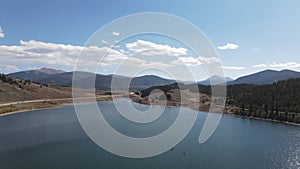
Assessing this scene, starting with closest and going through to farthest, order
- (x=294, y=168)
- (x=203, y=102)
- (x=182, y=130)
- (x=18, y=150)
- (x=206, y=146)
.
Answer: (x=294, y=168)
(x=18, y=150)
(x=206, y=146)
(x=182, y=130)
(x=203, y=102)

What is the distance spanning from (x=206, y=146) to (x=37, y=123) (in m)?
35.8

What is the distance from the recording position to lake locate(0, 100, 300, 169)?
33.9 metres

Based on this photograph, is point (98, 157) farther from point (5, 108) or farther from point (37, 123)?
point (5, 108)

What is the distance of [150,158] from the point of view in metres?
36.8

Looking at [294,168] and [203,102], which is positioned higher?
[203,102]

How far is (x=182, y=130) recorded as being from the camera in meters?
56.4

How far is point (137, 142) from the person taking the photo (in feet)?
147

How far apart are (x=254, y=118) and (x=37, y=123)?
5391 cm

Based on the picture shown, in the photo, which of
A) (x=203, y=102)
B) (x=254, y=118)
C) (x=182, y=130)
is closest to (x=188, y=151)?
(x=182, y=130)

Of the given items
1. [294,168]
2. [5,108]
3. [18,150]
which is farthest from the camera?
[5,108]

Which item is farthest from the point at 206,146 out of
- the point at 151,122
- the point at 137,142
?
the point at 151,122

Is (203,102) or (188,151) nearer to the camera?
(188,151)

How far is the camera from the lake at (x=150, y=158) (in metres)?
33.9

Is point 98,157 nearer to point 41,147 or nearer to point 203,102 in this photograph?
point 41,147
